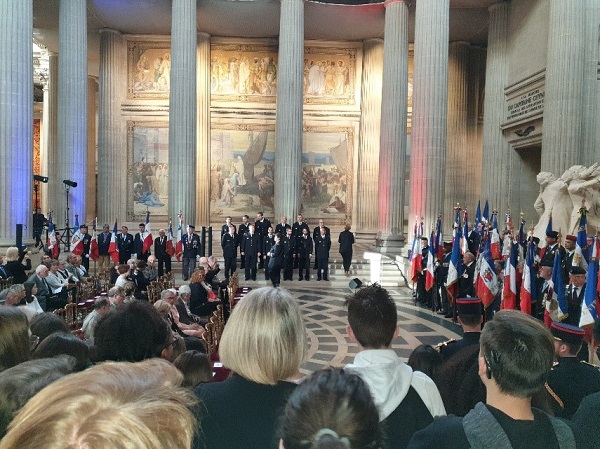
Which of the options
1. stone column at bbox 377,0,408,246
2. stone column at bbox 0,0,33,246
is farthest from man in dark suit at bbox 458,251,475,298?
stone column at bbox 0,0,33,246

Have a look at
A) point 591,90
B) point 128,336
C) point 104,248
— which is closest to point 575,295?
point 128,336

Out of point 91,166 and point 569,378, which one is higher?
point 91,166

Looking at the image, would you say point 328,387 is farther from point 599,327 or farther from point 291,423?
point 599,327

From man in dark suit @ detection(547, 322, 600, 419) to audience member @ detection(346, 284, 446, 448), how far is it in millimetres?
1004

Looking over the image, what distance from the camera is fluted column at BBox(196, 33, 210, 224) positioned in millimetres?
21531

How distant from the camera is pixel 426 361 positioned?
3.11 meters

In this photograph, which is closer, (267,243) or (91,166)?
(267,243)

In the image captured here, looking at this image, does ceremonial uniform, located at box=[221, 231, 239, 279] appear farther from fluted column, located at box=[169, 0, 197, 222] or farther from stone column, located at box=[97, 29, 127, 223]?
stone column, located at box=[97, 29, 127, 223]

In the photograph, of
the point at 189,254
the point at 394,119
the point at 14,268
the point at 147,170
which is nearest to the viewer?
the point at 14,268

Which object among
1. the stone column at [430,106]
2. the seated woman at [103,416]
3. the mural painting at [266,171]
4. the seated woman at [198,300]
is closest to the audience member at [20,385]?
the seated woman at [103,416]

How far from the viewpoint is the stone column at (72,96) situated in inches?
643

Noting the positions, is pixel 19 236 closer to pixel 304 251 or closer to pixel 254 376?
pixel 304 251

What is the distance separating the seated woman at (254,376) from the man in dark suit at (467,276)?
28.2ft

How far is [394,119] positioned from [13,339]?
635 inches
